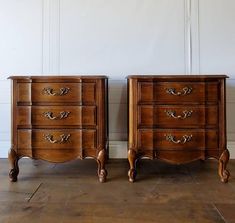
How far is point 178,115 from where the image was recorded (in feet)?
5.70

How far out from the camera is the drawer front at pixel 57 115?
1.75m

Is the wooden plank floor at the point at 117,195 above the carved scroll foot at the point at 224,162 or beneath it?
beneath

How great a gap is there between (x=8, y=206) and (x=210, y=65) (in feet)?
6.21

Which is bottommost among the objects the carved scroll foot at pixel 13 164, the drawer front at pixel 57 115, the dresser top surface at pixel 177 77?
the carved scroll foot at pixel 13 164

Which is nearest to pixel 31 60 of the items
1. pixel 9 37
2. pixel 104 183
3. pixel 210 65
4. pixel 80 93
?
pixel 9 37

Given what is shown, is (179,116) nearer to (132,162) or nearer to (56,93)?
(132,162)

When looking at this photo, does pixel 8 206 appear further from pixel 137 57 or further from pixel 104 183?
pixel 137 57

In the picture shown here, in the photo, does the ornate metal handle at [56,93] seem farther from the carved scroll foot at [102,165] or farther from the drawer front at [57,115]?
the carved scroll foot at [102,165]

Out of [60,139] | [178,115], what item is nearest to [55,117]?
[60,139]

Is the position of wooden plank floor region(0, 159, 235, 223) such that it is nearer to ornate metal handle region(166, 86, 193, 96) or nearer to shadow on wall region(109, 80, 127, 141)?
shadow on wall region(109, 80, 127, 141)

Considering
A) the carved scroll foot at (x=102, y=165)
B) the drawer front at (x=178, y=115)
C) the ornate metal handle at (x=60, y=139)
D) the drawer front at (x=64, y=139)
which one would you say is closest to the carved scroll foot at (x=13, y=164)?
the drawer front at (x=64, y=139)

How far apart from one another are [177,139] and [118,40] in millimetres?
1064

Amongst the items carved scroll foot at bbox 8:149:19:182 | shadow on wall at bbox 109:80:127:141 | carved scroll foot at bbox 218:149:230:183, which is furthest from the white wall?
carved scroll foot at bbox 8:149:19:182

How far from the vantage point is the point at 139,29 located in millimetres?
2293
